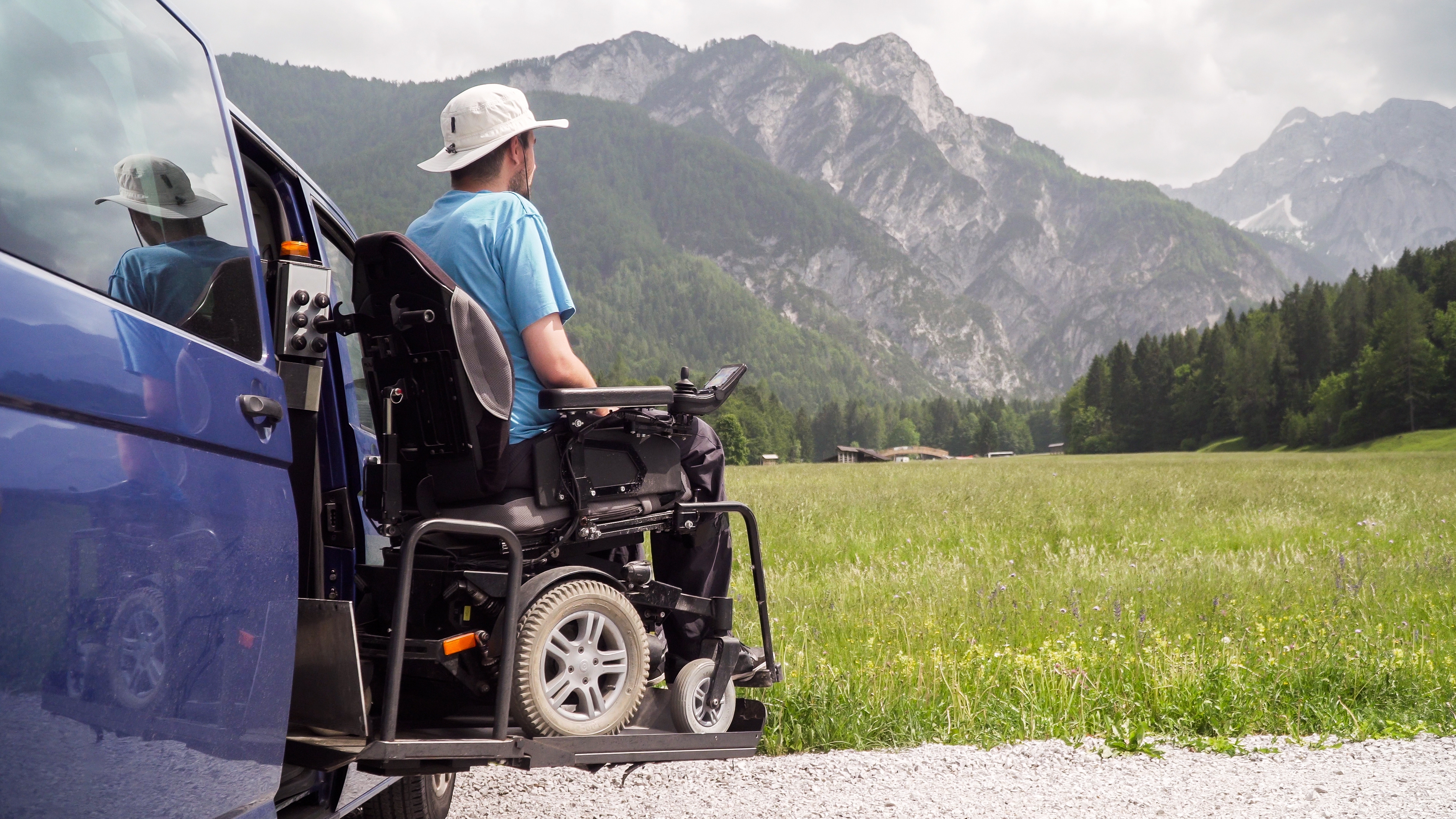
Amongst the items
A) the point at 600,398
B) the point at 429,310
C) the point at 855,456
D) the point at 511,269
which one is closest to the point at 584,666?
the point at 600,398

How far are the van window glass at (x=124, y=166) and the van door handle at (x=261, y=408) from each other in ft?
0.41

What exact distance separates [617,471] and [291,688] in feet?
3.76

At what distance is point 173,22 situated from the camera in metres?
2.43

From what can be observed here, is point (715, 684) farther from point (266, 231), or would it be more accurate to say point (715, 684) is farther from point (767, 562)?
point (767, 562)

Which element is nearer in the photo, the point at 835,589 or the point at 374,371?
the point at 374,371

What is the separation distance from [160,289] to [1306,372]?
116m

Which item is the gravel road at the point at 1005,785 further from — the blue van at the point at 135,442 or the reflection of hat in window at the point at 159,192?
the reflection of hat in window at the point at 159,192

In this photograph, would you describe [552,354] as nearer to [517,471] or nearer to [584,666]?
[517,471]

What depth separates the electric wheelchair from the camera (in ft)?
9.19

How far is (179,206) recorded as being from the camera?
2.36m

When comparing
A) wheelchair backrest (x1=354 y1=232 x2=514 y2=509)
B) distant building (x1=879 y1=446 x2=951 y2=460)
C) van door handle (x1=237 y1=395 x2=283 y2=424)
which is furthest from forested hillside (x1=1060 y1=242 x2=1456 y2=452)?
van door handle (x1=237 y1=395 x2=283 y2=424)

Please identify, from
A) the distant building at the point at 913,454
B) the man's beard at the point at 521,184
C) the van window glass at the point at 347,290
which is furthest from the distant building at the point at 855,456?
the man's beard at the point at 521,184

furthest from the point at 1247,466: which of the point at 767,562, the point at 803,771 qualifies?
the point at 803,771

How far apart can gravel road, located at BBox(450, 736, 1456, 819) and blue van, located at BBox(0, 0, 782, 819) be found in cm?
73
